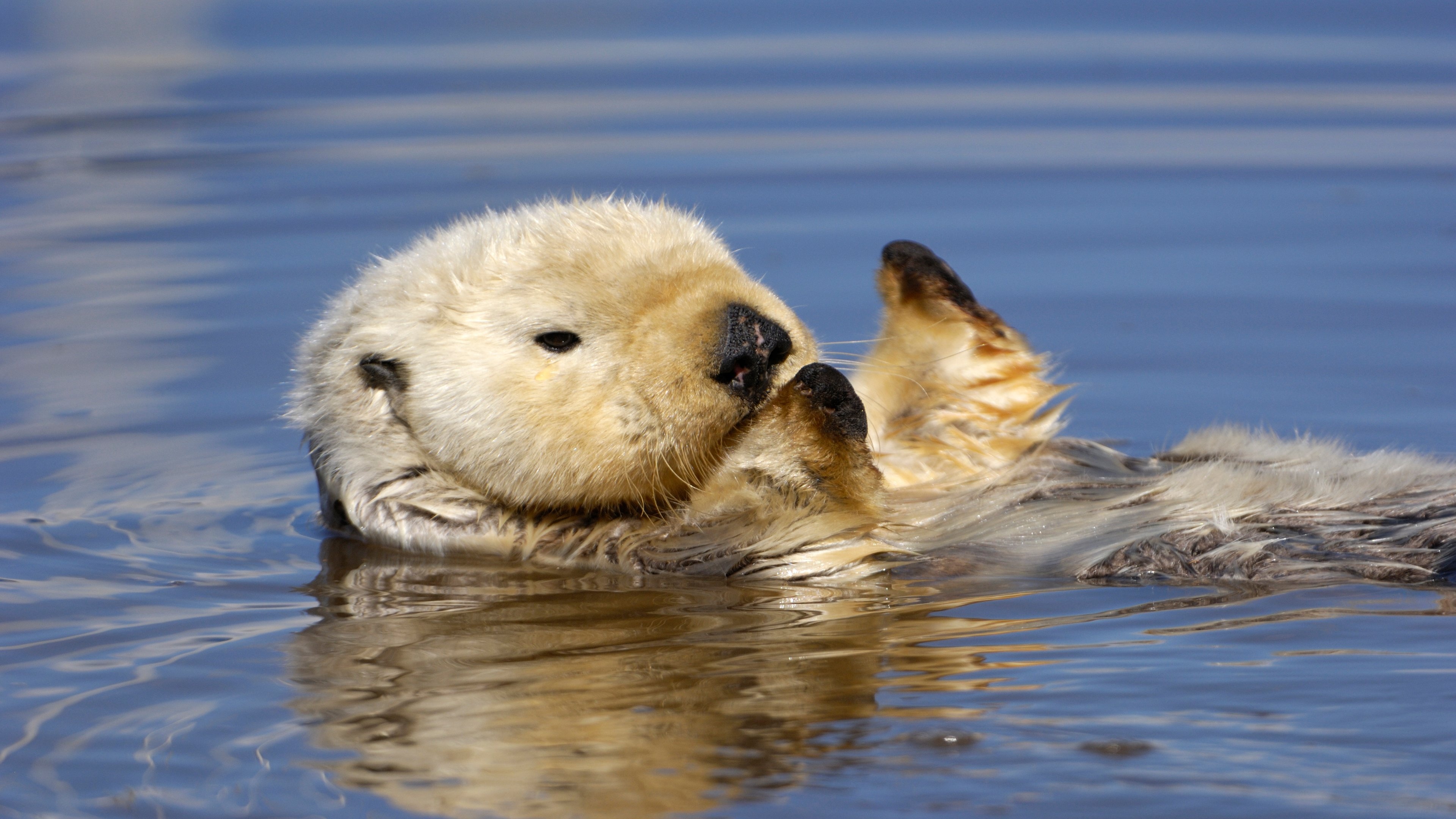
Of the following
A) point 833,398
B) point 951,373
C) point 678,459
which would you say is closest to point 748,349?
point 833,398

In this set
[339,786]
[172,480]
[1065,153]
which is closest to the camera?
[339,786]

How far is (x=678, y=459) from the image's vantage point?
12.6 feet

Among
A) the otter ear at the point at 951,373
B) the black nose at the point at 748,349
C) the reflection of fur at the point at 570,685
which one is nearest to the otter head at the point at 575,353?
the black nose at the point at 748,349

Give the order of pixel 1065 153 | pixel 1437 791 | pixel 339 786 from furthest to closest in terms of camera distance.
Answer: pixel 1065 153
pixel 339 786
pixel 1437 791

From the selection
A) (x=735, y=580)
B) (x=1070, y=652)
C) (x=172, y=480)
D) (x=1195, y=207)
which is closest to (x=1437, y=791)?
(x=1070, y=652)

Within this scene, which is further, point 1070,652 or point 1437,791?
point 1070,652

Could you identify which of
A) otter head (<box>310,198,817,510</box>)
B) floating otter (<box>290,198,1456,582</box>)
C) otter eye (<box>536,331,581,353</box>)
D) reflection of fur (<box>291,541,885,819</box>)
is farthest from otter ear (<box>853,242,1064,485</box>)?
otter eye (<box>536,331,581,353</box>)

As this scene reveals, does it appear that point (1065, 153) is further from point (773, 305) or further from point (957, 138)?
point (773, 305)

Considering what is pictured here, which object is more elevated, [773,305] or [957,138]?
[957,138]

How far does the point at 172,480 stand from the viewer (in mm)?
5176

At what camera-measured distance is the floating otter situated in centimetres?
373

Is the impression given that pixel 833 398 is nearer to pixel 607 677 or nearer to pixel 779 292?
pixel 607 677

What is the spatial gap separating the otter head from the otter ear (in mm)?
765

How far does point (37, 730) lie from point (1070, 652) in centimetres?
214
